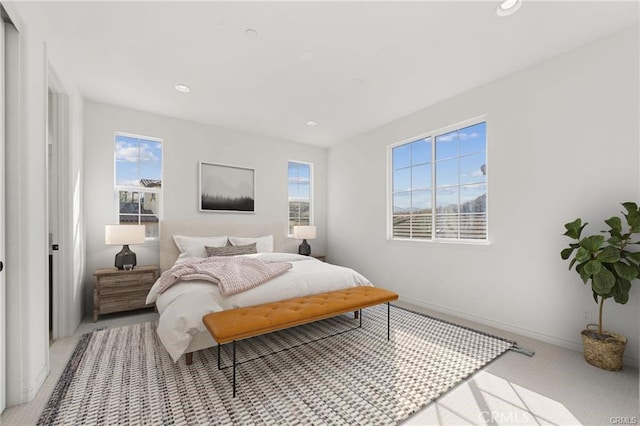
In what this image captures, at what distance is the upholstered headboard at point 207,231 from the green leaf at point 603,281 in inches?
151

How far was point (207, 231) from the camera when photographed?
421 centimetres

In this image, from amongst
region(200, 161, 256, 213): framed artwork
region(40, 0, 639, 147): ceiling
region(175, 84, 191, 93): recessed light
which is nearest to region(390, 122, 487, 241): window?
region(40, 0, 639, 147): ceiling

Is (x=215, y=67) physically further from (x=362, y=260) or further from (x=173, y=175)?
(x=362, y=260)

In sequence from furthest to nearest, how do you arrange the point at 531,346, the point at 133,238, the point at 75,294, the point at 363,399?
the point at 133,238
the point at 75,294
the point at 531,346
the point at 363,399

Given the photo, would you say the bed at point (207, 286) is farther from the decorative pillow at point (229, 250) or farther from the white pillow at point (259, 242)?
the decorative pillow at point (229, 250)

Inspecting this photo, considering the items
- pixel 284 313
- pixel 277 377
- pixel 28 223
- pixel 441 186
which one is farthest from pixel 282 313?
pixel 441 186

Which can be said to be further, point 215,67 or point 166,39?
point 215,67

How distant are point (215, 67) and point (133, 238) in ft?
7.33

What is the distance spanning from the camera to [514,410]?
67.8 inches

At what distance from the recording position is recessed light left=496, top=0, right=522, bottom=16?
1.96m

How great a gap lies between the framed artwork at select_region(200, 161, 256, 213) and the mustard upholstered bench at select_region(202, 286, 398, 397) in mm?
2424

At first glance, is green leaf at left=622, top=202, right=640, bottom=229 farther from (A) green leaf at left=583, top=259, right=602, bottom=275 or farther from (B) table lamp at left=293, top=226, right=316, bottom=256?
(B) table lamp at left=293, top=226, right=316, bottom=256

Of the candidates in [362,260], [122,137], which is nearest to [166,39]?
[122,137]

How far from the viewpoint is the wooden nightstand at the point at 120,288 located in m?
3.20
